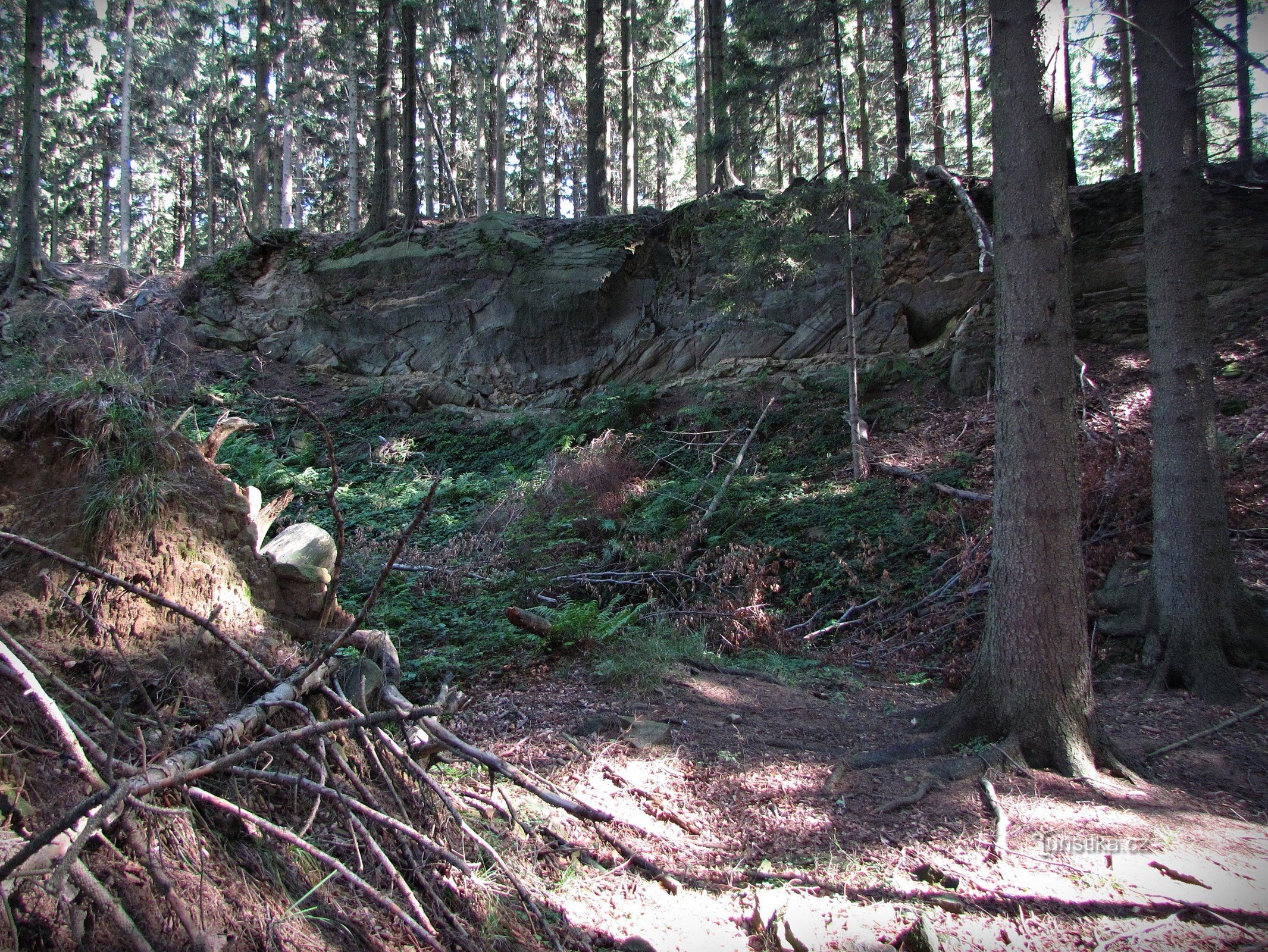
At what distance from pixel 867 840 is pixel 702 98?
2192 cm

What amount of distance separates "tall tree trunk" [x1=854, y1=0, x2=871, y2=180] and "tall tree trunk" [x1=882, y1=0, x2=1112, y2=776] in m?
6.72

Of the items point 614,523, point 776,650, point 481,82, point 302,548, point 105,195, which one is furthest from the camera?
point 105,195

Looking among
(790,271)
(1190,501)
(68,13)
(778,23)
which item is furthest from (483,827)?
(68,13)

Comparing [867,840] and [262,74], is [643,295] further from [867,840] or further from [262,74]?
[262,74]

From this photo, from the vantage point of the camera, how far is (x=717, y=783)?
4.46 m

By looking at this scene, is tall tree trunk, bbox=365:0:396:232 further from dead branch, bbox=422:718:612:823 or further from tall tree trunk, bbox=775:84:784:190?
dead branch, bbox=422:718:612:823

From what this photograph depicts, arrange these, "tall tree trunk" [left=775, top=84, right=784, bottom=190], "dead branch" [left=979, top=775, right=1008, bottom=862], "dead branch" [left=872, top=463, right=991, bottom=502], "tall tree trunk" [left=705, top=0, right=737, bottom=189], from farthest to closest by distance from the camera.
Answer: "tall tree trunk" [left=775, top=84, right=784, bottom=190]
"tall tree trunk" [left=705, top=0, right=737, bottom=189]
"dead branch" [left=872, top=463, right=991, bottom=502]
"dead branch" [left=979, top=775, right=1008, bottom=862]

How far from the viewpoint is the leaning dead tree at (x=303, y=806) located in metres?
1.72

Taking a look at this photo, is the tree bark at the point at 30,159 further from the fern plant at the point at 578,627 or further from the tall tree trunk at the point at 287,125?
the fern plant at the point at 578,627

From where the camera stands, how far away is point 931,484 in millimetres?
10070

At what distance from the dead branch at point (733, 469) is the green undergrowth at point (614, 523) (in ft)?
0.43

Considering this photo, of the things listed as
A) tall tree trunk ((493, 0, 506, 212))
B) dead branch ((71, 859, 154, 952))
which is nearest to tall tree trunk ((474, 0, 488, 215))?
tall tree trunk ((493, 0, 506, 212))

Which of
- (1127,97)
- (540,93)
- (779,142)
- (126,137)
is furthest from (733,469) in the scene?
(126,137)

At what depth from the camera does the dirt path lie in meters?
3.05
